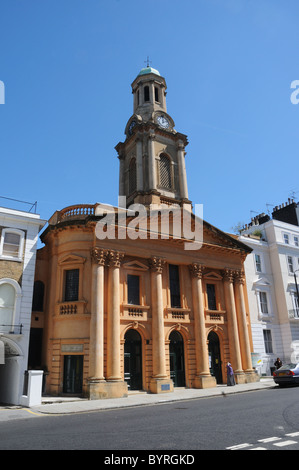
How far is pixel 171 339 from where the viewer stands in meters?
25.2

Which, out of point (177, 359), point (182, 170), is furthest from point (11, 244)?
point (182, 170)

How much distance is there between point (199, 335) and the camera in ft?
83.0

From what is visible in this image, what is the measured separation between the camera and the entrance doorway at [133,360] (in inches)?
889

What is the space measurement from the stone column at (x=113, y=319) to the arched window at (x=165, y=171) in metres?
12.0

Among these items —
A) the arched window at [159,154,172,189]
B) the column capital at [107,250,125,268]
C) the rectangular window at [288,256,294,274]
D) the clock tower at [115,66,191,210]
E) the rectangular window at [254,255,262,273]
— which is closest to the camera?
the column capital at [107,250,125,268]

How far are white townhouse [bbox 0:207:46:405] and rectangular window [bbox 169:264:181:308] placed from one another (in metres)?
10.3

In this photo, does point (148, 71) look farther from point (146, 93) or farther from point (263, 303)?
point (263, 303)

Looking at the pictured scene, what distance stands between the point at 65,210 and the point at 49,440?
1812 cm

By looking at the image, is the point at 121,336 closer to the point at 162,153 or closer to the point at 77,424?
the point at 77,424

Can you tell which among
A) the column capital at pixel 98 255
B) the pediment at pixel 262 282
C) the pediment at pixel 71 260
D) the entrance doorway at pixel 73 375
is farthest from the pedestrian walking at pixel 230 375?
the pediment at pixel 71 260

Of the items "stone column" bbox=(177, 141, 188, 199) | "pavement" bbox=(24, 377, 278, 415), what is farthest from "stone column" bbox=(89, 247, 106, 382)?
"stone column" bbox=(177, 141, 188, 199)

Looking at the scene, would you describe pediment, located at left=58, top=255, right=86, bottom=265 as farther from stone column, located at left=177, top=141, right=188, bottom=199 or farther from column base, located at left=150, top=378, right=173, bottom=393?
stone column, located at left=177, top=141, right=188, bottom=199

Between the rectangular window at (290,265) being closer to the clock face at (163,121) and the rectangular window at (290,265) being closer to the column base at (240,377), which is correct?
the column base at (240,377)

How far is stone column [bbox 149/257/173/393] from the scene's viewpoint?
2231cm
